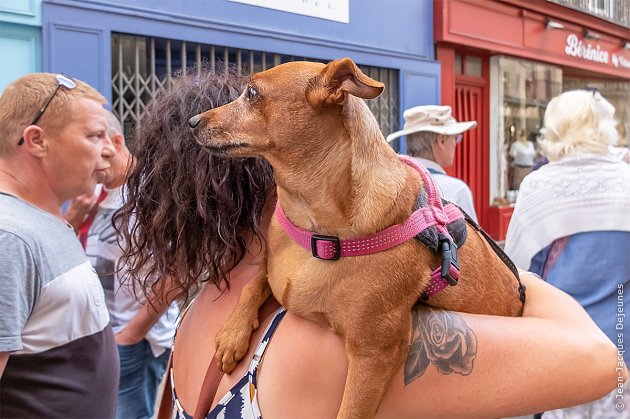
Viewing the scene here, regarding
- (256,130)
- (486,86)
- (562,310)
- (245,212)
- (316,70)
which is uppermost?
(486,86)

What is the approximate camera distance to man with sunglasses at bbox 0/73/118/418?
6.75 feet

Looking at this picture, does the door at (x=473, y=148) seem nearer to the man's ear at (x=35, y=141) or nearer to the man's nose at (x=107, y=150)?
the man's nose at (x=107, y=150)

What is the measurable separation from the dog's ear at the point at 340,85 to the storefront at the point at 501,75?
7.79m

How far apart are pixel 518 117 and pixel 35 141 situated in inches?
380

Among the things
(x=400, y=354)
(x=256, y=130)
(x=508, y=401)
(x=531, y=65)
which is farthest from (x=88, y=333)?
(x=531, y=65)

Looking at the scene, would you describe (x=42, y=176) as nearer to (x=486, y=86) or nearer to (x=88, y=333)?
(x=88, y=333)

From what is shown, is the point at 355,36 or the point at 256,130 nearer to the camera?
the point at 256,130

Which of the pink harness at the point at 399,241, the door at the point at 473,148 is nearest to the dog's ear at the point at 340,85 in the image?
the pink harness at the point at 399,241

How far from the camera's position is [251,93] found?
158 centimetres

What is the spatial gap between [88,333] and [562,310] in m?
1.60

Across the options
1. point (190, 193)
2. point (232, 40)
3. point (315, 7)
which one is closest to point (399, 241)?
point (190, 193)

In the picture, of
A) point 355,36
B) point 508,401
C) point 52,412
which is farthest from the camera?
point 355,36

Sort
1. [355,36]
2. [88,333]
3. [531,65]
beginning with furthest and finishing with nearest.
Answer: [531,65] → [355,36] → [88,333]

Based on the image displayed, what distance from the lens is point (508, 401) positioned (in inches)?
54.0
